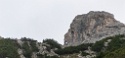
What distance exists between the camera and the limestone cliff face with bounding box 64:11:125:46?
100988 millimetres

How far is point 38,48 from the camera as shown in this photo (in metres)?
74.3

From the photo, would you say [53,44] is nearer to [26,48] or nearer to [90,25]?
[26,48]

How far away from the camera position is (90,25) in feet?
338

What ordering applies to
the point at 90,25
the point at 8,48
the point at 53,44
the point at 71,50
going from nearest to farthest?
1. the point at 8,48
2. the point at 71,50
3. the point at 53,44
4. the point at 90,25

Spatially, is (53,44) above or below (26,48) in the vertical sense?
above

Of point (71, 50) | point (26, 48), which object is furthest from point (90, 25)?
point (26, 48)

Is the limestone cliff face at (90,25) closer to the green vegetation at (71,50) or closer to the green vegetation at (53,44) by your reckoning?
the green vegetation at (53,44)

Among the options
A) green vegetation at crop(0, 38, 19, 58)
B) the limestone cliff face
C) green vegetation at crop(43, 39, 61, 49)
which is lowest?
green vegetation at crop(0, 38, 19, 58)

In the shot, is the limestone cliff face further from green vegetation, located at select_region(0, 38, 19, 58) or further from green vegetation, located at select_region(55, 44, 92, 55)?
green vegetation, located at select_region(0, 38, 19, 58)

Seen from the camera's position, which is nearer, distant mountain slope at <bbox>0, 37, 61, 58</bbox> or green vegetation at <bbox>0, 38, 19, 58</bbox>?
green vegetation at <bbox>0, 38, 19, 58</bbox>

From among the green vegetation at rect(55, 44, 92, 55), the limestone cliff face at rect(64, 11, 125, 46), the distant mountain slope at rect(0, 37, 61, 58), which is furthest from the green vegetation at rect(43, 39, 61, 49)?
the limestone cliff face at rect(64, 11, 125, 46)

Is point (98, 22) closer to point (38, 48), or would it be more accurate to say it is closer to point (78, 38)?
point (78, 38)

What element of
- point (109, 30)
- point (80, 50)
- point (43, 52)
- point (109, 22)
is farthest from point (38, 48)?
point (109, 22)

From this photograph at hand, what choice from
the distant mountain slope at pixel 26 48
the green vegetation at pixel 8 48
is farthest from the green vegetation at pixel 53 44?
the green vegetation at pixel 8 48
